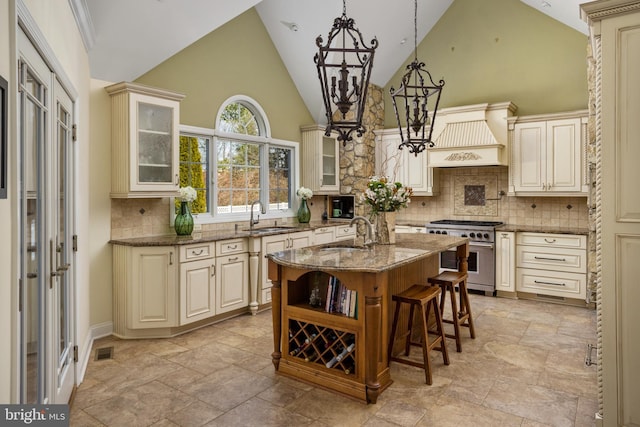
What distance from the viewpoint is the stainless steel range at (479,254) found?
5777 millimetres

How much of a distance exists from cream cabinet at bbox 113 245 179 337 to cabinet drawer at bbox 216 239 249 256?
541mm

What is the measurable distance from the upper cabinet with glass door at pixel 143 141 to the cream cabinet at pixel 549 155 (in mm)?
4368

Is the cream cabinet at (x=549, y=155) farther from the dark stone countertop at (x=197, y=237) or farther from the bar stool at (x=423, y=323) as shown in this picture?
the bar stool at (x=423, y=323)

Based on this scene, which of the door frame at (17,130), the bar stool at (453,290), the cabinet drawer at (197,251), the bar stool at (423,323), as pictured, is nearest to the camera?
the door frame at (17,130)

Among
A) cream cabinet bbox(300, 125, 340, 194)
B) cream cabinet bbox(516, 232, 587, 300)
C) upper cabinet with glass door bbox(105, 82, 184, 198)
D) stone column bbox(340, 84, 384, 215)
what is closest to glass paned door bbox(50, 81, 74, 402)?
upper cabinet with glass door bbox(105, 82, 184, 198)

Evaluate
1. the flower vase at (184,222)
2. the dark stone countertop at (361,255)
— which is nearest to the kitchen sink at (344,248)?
the dark stone countertop at (361,255)

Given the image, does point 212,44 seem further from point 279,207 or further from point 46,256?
point 46,256

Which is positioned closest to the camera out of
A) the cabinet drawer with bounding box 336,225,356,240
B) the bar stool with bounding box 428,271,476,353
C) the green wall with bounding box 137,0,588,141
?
the bar stool with bounding box 428,271,476,353

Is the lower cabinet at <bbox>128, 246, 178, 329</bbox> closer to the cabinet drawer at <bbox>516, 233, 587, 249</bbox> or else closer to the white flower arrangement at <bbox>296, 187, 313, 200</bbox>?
the white flower arrangement at <bbox>296, 187, 313, 200</bbox>

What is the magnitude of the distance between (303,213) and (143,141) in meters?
2.69

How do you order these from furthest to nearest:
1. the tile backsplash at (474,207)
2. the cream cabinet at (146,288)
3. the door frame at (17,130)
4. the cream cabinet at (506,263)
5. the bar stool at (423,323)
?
the cream cabinet at (506,263) < the tile backsplash at (474,207) < the cream cabinet at (146,288) < the bar stool at (423,323) < the door frame at (17,130)

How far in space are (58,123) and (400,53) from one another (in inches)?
224

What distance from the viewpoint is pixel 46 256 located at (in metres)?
2.27

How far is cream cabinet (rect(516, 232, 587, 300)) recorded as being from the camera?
529 cm
